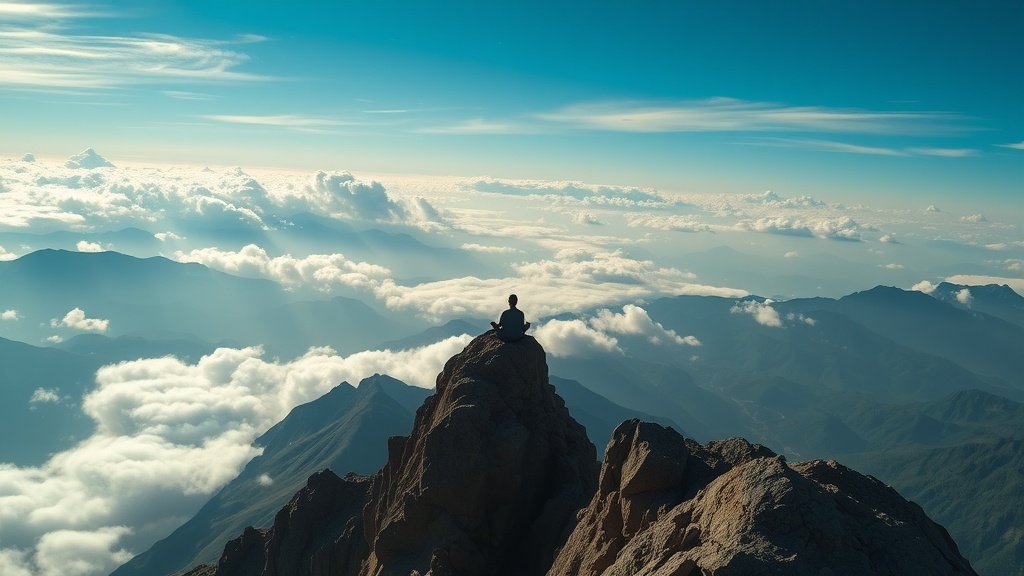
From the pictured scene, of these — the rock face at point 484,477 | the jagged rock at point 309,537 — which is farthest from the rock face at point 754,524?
the jagged rock at point 309,537

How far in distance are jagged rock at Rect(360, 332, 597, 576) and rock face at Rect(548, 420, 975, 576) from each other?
715 centimetres

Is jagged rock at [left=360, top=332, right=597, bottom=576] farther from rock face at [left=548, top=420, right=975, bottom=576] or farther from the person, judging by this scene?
rock face at [left=548, top=420, right=975, bottom=576]

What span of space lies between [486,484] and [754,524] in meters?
17.2

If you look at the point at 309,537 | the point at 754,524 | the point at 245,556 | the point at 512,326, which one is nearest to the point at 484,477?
the point at 512,326

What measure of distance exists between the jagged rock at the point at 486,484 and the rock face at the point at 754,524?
23.5ft

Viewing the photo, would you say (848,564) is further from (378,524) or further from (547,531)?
(378,524)

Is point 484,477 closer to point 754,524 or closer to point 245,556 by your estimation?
point 754,524

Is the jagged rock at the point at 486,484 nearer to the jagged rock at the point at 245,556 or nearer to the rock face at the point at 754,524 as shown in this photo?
the rock face at the point at 754,524

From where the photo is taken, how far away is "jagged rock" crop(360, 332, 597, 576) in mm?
30406

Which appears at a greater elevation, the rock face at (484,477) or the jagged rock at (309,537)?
the rock face at (484,477)

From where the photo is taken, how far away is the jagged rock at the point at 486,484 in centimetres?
3041

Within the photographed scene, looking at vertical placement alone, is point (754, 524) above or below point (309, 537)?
above

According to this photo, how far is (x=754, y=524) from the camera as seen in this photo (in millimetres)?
15875

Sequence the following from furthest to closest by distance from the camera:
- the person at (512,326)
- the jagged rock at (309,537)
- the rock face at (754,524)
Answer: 1. the jagged rock at (309,537)
2. the person at (512,326)
3. the rock face at (754,524)
